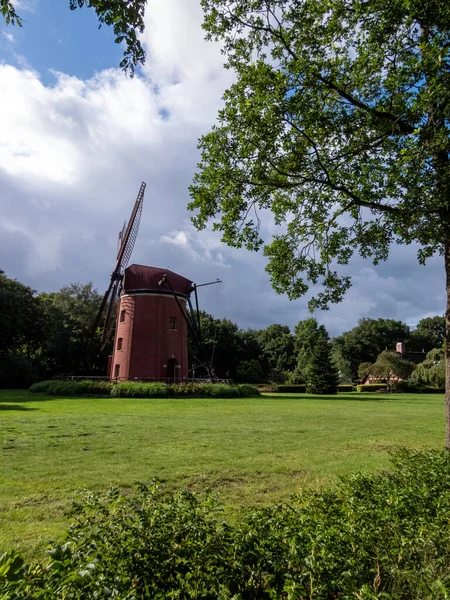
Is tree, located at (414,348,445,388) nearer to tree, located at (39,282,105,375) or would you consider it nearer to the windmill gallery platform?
the windmill gallery platform

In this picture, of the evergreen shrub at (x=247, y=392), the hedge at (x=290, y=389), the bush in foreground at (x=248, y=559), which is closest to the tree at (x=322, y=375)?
the hedge at (x=290, y=389)

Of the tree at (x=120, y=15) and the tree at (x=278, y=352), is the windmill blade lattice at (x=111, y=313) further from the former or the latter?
the tree at (x=278, y=352)

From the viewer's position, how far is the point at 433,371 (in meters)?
48.8

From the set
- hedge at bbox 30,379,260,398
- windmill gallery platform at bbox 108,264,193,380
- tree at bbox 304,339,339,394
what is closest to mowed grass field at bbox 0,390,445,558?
hedge at bbox 30,379,260,398

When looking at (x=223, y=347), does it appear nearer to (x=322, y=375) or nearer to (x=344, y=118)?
(x=322, y=375)

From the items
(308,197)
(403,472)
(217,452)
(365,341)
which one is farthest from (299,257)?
(365,341)

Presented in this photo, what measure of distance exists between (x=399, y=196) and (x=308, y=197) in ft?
8.06

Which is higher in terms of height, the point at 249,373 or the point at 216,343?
the point at 216,343

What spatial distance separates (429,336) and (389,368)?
1820 inches

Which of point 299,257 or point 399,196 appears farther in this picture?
point 299,257

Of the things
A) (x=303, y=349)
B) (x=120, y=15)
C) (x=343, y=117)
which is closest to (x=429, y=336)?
(x=303, y=349)

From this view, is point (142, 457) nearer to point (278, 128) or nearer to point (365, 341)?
point (278, 128)

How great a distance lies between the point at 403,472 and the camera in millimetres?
5348

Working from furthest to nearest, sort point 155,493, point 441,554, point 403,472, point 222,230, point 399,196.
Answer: point 222,230, point 399,196, point 403,472, point 155,493, point 441,554
